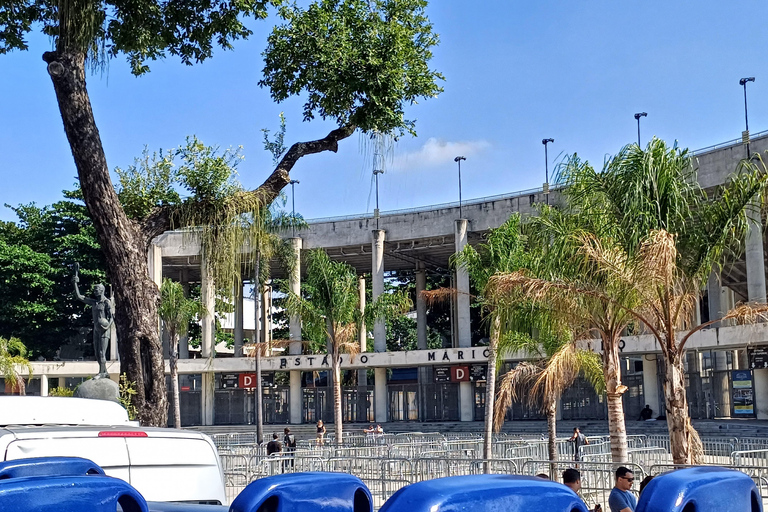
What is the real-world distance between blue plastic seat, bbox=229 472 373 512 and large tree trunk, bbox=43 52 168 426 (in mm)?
8802

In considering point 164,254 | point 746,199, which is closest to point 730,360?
point 164,254

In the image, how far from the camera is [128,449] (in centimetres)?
657

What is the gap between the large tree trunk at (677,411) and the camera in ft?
43.1

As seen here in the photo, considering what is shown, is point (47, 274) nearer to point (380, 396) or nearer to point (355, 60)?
point (380, 396)

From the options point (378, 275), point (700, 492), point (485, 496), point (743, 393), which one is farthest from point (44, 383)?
point (485, 496)

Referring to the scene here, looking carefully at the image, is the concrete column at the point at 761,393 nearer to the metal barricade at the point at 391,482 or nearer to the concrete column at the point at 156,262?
the metal barricade at the point at 391,482

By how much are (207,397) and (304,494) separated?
53.1m

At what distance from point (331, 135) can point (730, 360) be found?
4298 centimetres

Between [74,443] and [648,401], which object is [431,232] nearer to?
[648,401]

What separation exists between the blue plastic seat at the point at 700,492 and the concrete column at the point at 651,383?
41529 millimetres

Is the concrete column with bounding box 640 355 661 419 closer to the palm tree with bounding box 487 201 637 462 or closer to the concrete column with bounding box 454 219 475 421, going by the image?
the concrete column with bounding box 454 219 475 421

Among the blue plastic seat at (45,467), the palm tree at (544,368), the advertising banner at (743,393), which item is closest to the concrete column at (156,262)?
the palm tree at (544,368)

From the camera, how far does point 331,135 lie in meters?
12.7

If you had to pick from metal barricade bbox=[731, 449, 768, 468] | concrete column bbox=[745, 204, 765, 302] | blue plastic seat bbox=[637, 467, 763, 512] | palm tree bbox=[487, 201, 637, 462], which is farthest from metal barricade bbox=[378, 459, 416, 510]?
concrete column bbox=[745, 204, 765, 302]
